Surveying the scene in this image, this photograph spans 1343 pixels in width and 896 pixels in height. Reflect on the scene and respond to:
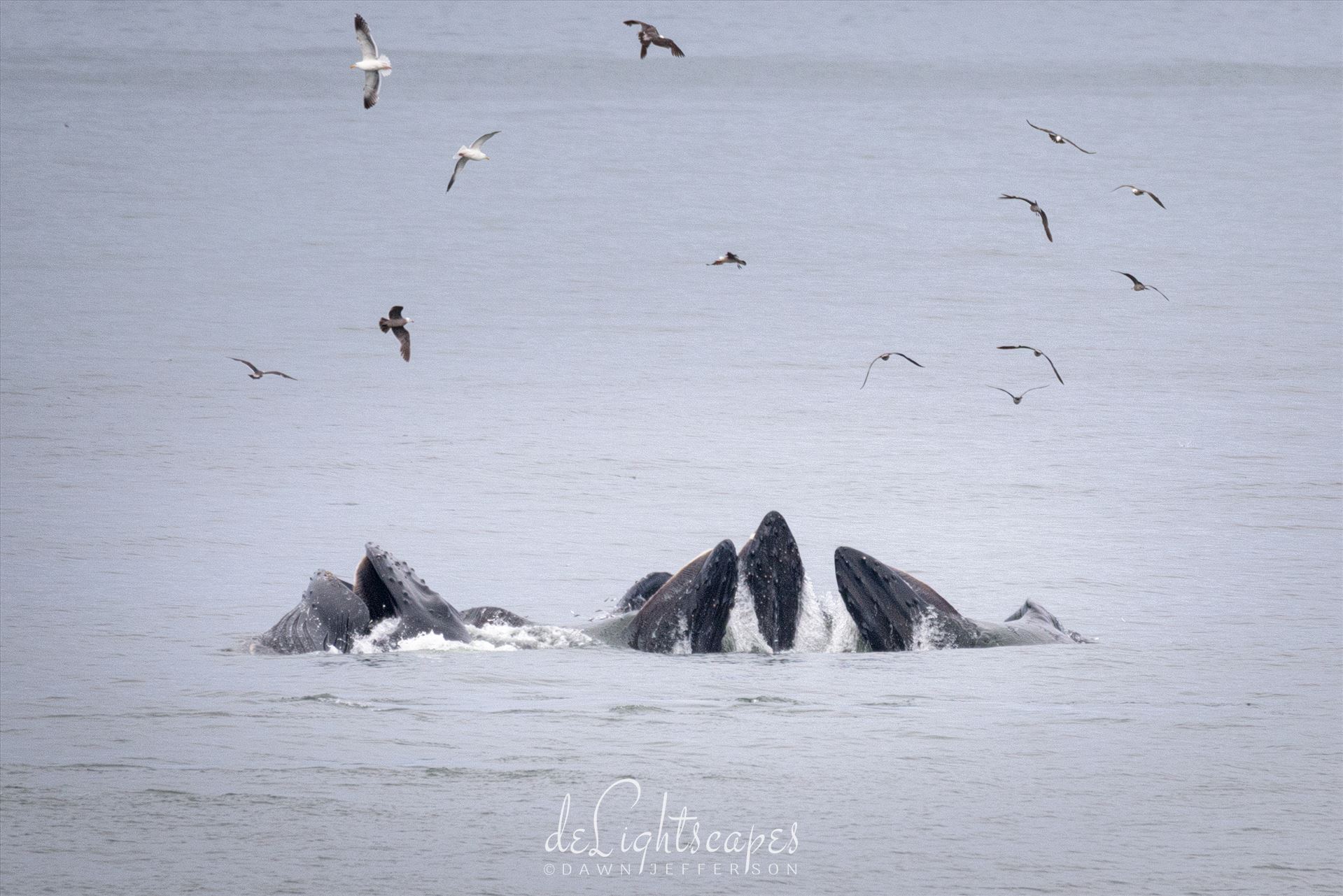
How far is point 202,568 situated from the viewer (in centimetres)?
2230

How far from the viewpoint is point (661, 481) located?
27359mm

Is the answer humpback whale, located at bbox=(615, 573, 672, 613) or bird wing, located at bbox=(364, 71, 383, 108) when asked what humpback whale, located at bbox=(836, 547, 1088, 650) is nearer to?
humpback whale, located at bbox=(615, 573, 672, 613)

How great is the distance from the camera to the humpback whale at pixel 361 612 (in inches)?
699

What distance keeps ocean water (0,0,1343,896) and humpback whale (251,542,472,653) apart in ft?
0.93

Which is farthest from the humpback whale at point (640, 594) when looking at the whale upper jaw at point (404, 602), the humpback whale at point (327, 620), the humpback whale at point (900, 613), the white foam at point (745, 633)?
the humpback whale at point (327, 620)

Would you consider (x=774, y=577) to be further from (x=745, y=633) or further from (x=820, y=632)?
(x=820, y=632)

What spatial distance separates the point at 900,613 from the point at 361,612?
435cm

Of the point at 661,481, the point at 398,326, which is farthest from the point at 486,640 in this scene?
the point at 661,481

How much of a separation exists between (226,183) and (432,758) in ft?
166

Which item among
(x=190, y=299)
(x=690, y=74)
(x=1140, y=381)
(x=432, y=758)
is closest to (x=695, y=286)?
(x=190, y=299)

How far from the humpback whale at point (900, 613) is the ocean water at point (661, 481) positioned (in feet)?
1.03

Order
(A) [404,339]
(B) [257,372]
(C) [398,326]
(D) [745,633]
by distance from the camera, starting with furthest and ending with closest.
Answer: (B) [257,372]
(A) [404,339]
(C) [398,326]
(D) [745,633]

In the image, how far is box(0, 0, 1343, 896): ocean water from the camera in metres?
Result: 13.8

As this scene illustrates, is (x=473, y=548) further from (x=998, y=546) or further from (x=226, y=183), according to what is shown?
(x=226, y=183)
